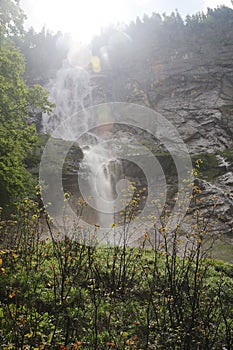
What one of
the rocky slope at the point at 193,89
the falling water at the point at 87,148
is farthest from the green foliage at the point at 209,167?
the falling water at the point at 87,148

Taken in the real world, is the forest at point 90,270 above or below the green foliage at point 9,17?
below

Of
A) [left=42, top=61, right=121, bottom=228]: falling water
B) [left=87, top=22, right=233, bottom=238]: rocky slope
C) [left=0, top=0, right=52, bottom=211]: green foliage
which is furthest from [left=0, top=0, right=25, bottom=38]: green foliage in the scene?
[left=87, top=22, right=233, bottom=238]: rocky slope

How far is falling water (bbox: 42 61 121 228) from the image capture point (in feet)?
63.3

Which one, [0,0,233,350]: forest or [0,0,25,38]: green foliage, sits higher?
[0,0,25,38]: green foliage

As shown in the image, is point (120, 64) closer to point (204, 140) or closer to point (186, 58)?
point (186, 58)

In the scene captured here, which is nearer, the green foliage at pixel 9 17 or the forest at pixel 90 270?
the forest at pixel 90 270

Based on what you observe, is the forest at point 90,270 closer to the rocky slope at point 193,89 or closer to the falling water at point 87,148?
the rocky slope at point 193,89

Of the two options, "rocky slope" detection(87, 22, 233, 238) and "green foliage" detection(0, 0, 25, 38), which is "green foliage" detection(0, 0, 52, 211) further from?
"rocky slope" detection(87, 22, 233, 238)

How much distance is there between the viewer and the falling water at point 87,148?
759 inches

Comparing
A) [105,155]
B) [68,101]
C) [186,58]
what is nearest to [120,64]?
[186,58]

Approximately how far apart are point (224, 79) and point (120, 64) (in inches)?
787

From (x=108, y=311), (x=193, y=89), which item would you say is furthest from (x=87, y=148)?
(x=108, y=311)

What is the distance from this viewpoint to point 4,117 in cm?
834

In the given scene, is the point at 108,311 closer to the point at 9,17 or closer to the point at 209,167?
the point at 9,17
